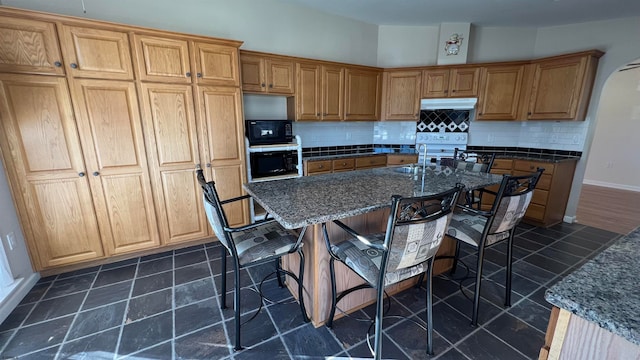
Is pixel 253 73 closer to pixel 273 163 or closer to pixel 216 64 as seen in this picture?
pixel 216 64

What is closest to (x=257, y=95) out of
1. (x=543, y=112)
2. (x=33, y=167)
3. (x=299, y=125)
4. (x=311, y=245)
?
(x=299, y=125)

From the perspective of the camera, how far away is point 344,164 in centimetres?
375

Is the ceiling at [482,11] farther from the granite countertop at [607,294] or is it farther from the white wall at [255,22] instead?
the granite countertop at [607,294]

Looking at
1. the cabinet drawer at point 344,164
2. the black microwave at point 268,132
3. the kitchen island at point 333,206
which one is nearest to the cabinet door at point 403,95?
the cabinet drawer at point 344,164

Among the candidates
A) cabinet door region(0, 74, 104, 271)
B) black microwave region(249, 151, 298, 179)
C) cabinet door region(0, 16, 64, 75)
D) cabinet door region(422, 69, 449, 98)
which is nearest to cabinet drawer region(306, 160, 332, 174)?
black microwave region(249, 151, 298, 179)

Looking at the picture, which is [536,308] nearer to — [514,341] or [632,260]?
[514,341]

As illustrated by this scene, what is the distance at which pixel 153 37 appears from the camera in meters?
2.27

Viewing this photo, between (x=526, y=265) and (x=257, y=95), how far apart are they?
343 centimetres

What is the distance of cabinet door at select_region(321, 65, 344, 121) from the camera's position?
140 inches

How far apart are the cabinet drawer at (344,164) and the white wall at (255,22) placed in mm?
1533

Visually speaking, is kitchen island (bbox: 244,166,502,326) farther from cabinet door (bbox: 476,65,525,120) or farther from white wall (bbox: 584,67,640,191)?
white wall (bbox: 584,67,640,191)

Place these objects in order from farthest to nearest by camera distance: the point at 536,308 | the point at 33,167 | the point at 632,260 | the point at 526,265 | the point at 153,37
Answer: the point at 526,265 < the point at 153,37 < the point at 33,167 < the point at 536,308 < the point at 632,260

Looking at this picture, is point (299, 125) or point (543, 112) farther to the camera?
point (299, 125)

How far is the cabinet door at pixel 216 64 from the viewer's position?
2469 mm
